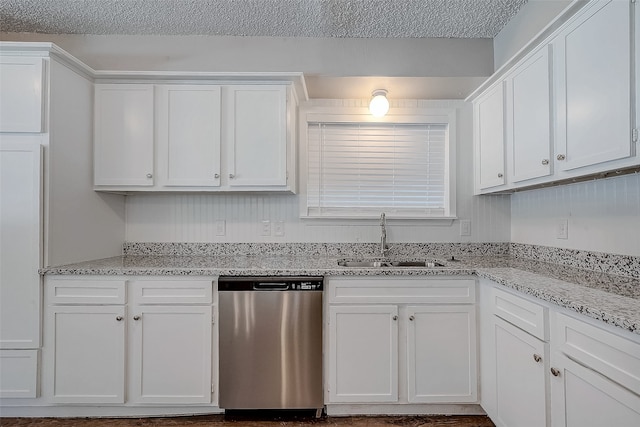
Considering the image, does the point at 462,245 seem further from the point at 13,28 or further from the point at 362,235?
the point at 13,28

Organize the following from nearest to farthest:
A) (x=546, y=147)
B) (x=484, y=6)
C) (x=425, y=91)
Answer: (x=546, y=147)
(x=484, y=6)
(x=425, y=91)

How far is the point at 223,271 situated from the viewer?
177 centimetres

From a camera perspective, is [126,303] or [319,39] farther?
[319,39]

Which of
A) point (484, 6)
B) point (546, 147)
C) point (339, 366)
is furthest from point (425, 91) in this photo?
point (339, 366)

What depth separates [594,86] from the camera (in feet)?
4.22

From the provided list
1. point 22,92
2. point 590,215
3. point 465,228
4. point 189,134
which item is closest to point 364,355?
point 465,228

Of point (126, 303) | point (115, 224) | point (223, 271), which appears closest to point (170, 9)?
point (115, 224)

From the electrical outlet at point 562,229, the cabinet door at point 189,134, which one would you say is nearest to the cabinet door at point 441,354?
the electrical outlet at point 562,229

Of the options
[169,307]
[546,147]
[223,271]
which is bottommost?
[169,307]

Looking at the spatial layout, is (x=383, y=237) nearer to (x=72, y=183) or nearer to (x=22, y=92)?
(x=72, y=183)

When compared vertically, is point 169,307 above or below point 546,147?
below

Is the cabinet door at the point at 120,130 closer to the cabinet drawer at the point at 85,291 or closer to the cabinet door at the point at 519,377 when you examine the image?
the cabinet drawer at the point at 85,291

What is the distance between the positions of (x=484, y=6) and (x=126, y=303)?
2.85 metres

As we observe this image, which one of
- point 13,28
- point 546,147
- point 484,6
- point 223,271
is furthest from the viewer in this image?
point 13,28
